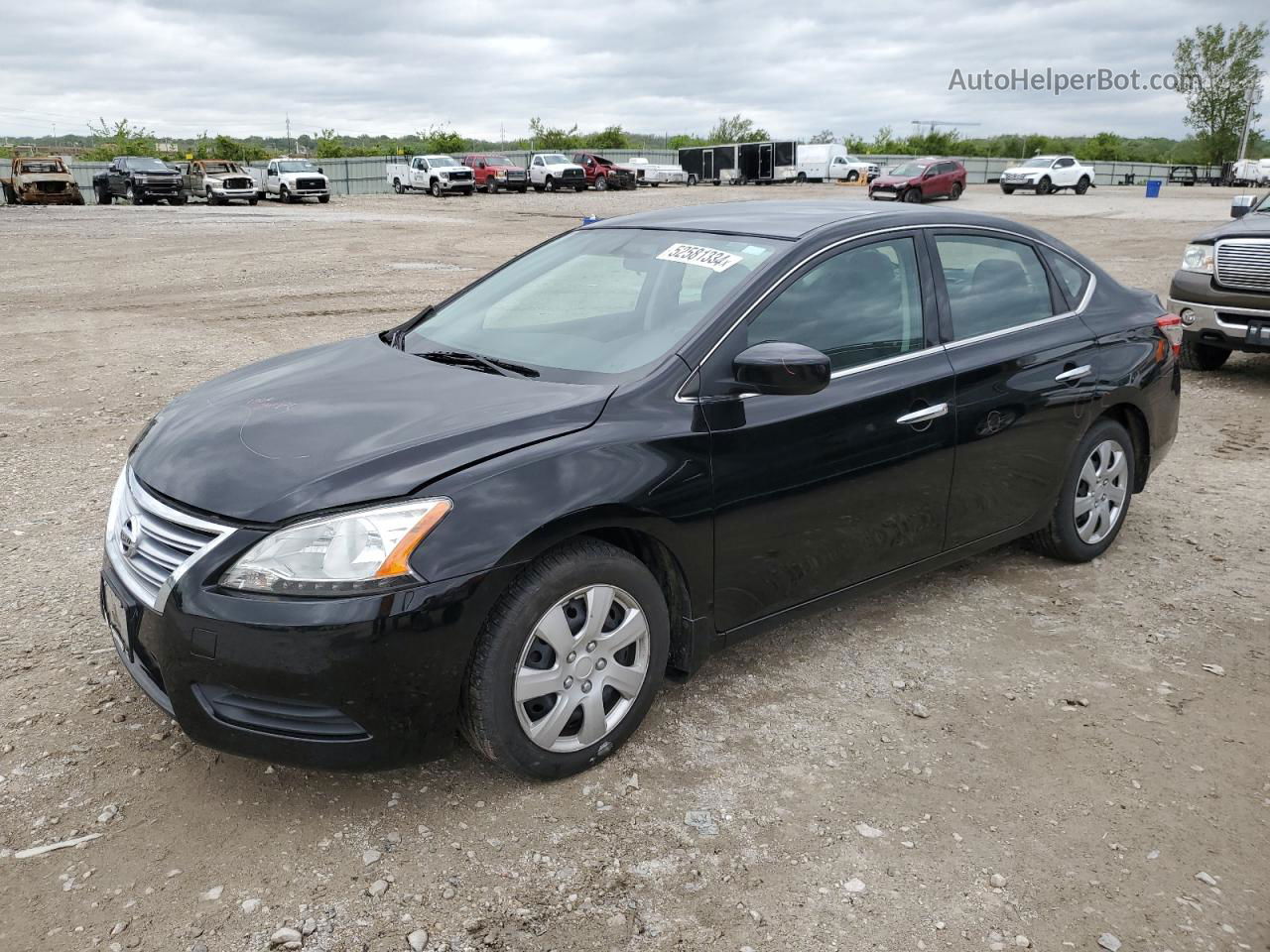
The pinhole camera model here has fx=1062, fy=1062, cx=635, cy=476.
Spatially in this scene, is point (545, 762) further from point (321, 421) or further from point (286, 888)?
point (321, 421)

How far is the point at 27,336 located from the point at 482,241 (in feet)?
36.1

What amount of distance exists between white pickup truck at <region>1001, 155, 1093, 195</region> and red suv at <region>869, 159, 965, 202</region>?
860 centimetres

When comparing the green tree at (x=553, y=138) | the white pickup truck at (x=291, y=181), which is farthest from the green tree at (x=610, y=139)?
the white pickup truck at (x=291, y=181)

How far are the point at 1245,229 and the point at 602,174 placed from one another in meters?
37.7

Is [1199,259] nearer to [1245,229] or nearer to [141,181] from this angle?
[1245,229]

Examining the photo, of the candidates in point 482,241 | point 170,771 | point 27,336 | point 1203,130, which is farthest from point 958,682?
point 1203,130

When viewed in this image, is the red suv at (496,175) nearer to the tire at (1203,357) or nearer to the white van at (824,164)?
the white van at (824,164)

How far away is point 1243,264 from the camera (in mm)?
8586

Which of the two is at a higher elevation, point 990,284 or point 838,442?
point 990,284

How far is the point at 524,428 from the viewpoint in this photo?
3064 mm

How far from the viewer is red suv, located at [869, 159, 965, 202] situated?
3675cm

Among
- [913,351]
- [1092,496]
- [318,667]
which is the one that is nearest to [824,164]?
[1092,496]

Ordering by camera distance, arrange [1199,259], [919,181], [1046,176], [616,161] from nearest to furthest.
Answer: [1199,259] → [919,181] → [1046,176] → [616,161]

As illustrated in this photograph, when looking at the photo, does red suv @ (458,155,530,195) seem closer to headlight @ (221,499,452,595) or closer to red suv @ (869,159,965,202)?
red suv @ (869,159,965,202)
